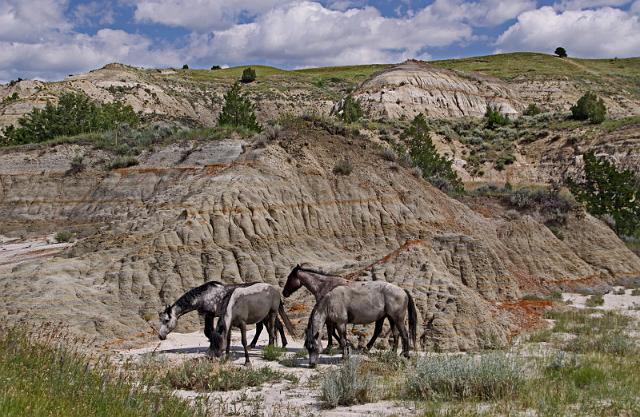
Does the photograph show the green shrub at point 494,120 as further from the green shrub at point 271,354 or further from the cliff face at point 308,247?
the green shrub at point 271,354

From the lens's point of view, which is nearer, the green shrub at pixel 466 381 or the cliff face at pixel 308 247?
the green shrub at pixel 466 381

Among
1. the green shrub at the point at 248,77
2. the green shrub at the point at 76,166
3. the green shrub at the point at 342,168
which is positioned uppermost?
the green shrub at the point at 248,77

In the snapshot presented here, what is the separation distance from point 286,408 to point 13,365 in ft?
14.3

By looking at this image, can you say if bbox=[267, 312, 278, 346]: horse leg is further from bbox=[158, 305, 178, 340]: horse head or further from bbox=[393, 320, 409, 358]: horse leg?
bbox=[393, 320, 409, 358]: horse leg

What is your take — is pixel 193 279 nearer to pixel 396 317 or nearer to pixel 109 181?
pixel 396 317

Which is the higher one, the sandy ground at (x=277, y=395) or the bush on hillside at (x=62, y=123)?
the bush on hillside at (x=62, y=123)

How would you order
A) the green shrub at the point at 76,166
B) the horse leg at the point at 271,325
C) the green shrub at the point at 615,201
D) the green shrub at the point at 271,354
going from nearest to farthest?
1. the green shrub at the point at 271,354
2. the horse leg at the point at 271,325
3. the green shrub at the point at 615,201
4. the green shrub at the point at 76,166

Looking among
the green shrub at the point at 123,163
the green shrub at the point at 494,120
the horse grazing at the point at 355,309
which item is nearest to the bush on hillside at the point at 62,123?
the green shrub at the point at 123,163

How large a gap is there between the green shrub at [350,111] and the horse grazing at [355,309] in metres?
58.6

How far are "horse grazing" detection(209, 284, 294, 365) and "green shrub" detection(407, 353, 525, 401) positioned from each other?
4.42m

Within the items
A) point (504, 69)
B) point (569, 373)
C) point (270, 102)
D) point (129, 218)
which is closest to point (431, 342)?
point (569, 373)

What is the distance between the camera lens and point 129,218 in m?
23.0

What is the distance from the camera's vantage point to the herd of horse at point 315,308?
→ 14137 millimetres

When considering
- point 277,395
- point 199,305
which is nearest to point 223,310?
point 199,305
